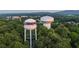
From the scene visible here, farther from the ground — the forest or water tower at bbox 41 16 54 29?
water tower at bbox 41 16 54 29

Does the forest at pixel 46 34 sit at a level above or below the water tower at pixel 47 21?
below

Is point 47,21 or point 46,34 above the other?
point 47,21
